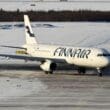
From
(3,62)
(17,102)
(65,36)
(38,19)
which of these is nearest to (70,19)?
(38,19)

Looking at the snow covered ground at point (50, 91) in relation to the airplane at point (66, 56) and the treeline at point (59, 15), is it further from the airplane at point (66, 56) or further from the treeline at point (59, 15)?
the treeline at point (59, 15)

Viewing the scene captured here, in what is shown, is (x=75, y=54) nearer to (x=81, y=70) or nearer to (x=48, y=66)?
(x=81, y=70)

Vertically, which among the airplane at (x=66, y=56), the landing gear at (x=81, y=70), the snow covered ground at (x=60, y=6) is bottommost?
the snow covered ground at (x=60, y=6)

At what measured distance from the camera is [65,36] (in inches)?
3137

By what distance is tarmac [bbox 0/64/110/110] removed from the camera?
116ft

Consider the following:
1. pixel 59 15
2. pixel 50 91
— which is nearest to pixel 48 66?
pixel 50 91

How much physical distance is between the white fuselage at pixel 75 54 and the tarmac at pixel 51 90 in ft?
3.14

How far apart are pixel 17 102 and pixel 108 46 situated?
3334cm

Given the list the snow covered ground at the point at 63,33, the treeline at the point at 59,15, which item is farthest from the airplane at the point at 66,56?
the treeline at the point at 59,15

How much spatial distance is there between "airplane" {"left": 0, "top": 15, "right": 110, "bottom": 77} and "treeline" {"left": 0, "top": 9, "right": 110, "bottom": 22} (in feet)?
155

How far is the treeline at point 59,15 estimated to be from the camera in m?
101

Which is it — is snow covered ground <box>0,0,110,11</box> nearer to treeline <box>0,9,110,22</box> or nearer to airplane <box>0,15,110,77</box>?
treeline <box>0,9,110,22</box>

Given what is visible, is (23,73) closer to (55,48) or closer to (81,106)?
(55,48)

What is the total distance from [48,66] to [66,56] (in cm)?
154
